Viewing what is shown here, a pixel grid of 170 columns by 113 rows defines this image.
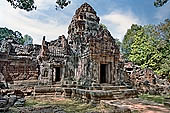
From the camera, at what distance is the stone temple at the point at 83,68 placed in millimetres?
9055

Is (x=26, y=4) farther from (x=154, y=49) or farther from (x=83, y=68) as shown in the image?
(x=154, y=49)

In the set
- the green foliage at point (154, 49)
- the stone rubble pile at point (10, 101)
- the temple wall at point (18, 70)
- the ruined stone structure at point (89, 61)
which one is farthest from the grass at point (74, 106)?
the green foliage at point (154, 49)

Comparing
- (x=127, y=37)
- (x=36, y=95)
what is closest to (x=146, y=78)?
(x=36, y=95)

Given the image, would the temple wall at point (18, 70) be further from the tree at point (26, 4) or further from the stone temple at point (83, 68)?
the tree at point (26, 4)

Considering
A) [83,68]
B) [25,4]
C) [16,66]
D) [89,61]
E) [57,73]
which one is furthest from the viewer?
[16,66]

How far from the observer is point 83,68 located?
9867 millimetres

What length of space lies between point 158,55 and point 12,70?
19.5 meters

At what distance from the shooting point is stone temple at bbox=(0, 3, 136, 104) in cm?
905

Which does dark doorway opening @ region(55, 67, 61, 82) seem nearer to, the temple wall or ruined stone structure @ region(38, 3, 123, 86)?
ruined stone structure @ region(38, 3, 123, 86)

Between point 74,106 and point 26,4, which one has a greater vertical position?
point 26,4

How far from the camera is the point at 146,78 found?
17.3 metres

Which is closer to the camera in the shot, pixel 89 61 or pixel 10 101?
pixel 10 101

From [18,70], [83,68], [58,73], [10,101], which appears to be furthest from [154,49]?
[10,101]

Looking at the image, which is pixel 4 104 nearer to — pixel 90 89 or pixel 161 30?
pixel 90 89
